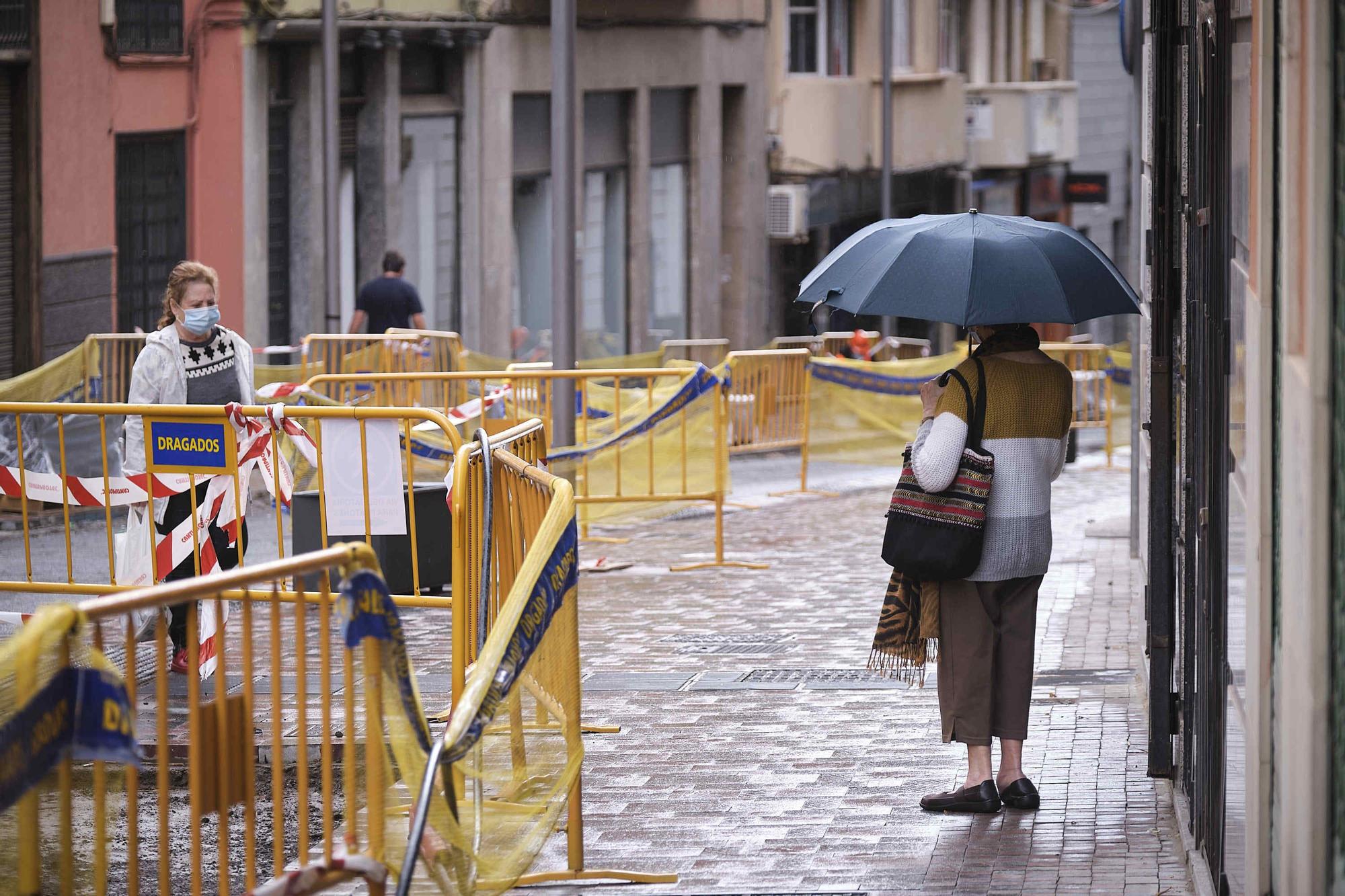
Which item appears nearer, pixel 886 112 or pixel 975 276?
pixel 975 276

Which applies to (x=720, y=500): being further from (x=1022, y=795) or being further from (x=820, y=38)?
(x=820, y=38)

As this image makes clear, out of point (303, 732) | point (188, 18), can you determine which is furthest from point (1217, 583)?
point (188, 18)

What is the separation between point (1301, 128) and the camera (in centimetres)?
378

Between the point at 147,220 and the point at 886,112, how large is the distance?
46.7 ft

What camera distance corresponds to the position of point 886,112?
31031 millimetres

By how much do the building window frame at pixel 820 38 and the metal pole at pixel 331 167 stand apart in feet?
44.1

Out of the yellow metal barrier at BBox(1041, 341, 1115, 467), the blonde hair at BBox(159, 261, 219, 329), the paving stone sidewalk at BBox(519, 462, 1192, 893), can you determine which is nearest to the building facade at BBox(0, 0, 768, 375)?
the paving stone sidewalk at BBox(519, 462, 1192, 893)

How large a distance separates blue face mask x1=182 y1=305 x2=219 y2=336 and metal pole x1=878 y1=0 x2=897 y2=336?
20845 millimetres

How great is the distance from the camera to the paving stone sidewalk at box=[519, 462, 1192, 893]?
6.09m

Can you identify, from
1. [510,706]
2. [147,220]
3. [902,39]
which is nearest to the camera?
[510,706]

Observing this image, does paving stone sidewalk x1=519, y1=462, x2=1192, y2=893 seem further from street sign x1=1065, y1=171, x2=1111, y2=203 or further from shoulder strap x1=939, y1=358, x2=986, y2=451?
street sign x1=1065, y1=171, x2=1111, y2=203

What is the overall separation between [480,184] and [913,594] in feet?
63.7

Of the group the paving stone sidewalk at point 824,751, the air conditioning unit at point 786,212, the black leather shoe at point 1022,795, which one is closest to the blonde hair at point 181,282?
the paving stone sidewalk at point 824,751

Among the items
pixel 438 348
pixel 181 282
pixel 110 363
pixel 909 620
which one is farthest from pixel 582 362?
pixel 909 620
